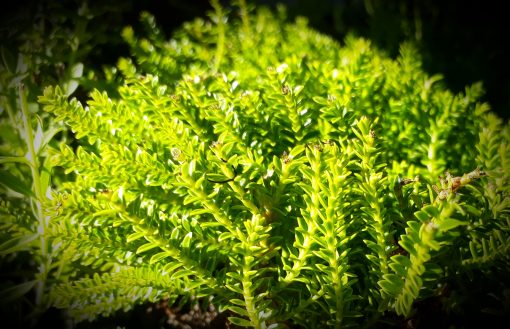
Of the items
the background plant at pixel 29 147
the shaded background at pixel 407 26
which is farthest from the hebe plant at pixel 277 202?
the shaded background at pixel 407 26

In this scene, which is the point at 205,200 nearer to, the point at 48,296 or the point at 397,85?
the point at 48,296

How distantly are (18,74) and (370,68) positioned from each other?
27.8 inches

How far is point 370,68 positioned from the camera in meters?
0.76

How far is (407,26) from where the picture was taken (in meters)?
1.52

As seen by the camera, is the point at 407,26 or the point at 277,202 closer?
the point at 277,202

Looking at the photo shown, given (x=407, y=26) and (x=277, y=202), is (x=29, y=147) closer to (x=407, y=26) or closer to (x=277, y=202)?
(x=277, y=202)

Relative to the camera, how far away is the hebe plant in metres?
0.52

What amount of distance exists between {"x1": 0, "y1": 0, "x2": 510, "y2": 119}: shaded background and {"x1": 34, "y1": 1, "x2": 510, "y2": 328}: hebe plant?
0.42m

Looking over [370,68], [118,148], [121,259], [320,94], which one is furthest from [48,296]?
[370,68]

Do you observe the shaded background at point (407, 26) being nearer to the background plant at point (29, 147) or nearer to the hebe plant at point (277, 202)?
the background plant at point (29, 147)

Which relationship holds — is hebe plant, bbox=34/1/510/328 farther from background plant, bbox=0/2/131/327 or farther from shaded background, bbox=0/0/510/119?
shaded background, bbox=0/0/510/119

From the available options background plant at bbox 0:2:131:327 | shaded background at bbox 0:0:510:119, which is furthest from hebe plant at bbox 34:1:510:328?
shaded background at bbox 0:0:510:119

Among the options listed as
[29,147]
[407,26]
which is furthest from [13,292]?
[407,26]

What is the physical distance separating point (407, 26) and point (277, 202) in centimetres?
127
